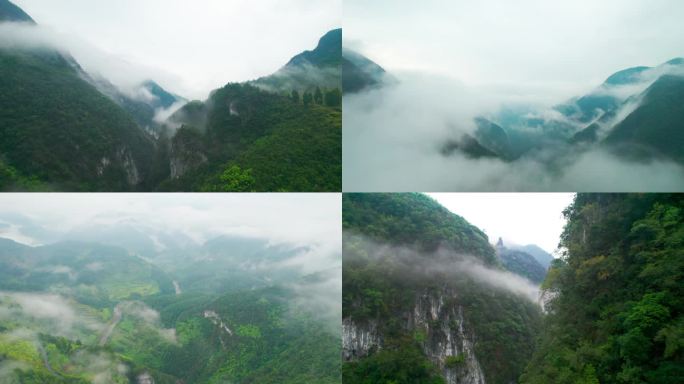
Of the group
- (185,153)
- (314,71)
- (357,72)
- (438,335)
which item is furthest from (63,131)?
(438,335)

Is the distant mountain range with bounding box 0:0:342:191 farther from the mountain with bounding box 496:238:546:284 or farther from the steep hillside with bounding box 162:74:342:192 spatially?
the mountain with bounding box 496:238:546:284

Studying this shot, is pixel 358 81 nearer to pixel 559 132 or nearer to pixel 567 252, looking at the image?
pixel 559 132

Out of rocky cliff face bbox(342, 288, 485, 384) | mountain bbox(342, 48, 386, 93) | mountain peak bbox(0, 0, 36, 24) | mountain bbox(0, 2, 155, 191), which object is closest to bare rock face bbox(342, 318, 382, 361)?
rocky cliff face bbox(342, 288, 485, 384)

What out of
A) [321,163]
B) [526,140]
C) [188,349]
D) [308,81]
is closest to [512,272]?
[526,140]

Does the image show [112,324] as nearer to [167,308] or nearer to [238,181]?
[167,308]

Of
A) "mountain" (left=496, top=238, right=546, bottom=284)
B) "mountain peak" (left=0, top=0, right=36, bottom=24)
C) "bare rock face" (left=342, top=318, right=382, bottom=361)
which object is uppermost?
"mountain peak" (left=0, top=0, right=36, bottom=24)
